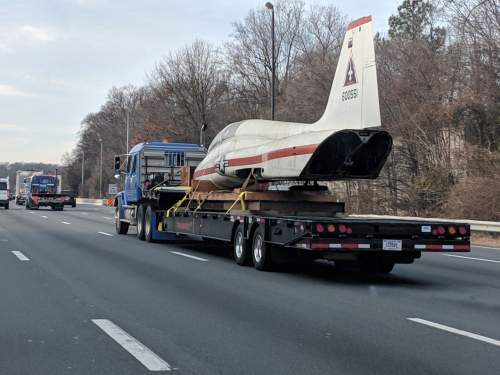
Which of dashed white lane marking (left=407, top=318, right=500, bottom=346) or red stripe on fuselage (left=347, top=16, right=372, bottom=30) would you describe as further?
red stripe on fuselage (left=347, top=16, right=372, bottom=30)

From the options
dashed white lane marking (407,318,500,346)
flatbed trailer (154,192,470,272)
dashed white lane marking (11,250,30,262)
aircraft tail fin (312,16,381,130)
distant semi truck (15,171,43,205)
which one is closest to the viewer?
dashed white lane marking (407,318,500,346)

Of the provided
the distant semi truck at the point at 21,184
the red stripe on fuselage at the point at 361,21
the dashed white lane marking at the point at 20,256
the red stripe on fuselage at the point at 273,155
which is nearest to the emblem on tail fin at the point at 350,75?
the red stripe on fuselage at the point at 361,21

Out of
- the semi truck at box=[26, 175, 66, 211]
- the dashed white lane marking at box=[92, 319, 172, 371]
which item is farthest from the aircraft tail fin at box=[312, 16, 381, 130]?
the semi truck at box=[26, 175, 66, 211]

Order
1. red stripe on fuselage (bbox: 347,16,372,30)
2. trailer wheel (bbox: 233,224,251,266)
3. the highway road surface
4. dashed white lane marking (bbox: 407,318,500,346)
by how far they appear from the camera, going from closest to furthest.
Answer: the highway road surface < dashed white lane marking (bbox: 407,318,500,346) < red stripe on fuselage (bbox: 347,16,372,30) < trailer wheel (bbox: 233,224,251,266)

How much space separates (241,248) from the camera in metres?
14.5

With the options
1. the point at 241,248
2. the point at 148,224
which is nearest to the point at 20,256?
the point at 241,248

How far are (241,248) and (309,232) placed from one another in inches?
120

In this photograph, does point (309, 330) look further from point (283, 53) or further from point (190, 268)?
point (283, 53)

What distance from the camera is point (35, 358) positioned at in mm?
6574

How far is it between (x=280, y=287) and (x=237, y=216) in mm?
3421

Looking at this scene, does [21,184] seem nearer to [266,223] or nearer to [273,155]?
[273,155]

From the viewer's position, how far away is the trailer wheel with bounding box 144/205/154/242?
20.8 m

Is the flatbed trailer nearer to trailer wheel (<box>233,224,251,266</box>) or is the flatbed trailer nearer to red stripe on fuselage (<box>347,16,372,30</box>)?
trailer wheel (<box>233,224,251,266</box>)

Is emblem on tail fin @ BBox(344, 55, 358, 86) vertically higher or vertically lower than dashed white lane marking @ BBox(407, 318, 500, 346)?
higher
